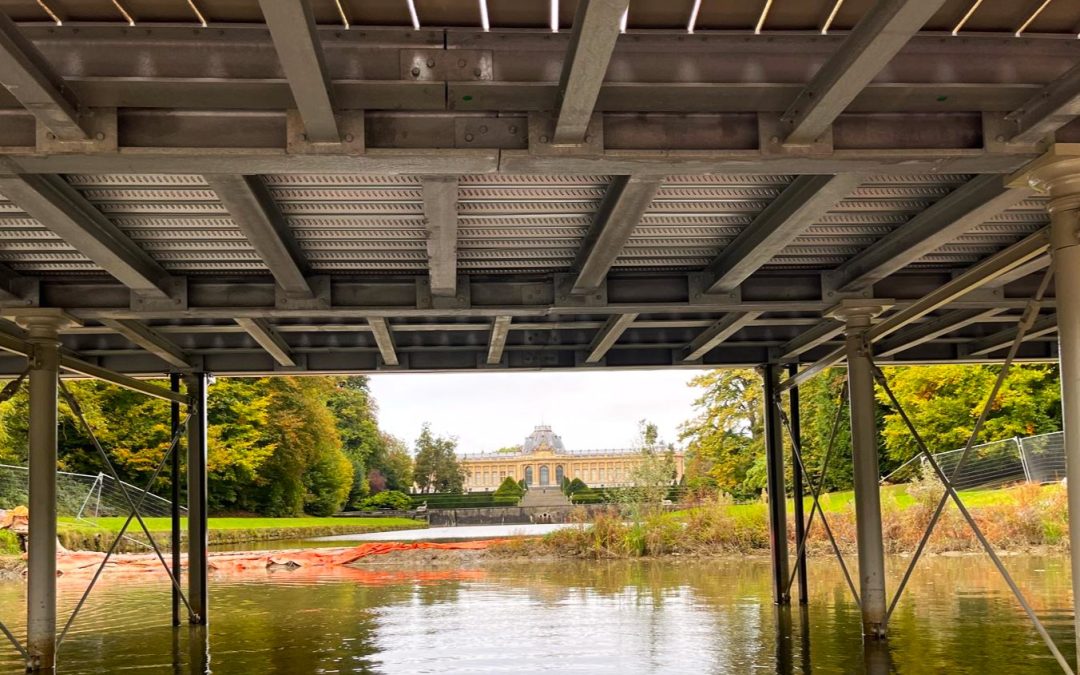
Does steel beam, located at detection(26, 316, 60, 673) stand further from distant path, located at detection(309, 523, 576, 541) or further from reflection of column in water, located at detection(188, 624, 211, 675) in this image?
distant path, located at detection(309, 523, 576, 541)

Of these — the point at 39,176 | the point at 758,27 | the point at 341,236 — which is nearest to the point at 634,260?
the point at 341,236

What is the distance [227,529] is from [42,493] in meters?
30.7

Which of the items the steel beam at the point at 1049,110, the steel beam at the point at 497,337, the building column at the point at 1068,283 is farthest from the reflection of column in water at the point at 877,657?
the steel beam at the point at 1049,110

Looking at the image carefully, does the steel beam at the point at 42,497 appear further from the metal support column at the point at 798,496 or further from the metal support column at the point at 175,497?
the metal support column at the point at 798,496

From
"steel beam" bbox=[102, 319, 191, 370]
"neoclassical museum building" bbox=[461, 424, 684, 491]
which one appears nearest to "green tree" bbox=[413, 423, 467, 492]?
"neoclassical museum building" bbox=[461, 424, 684, 491]

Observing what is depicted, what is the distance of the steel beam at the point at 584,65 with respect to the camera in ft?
18.7

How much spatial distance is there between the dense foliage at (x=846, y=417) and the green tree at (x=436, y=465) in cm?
3178

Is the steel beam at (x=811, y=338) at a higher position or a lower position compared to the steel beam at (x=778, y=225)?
lower

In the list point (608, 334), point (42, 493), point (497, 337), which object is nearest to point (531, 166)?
point (497, 337)

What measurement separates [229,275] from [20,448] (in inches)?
1324

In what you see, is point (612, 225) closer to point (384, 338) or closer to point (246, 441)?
point (384, 338)

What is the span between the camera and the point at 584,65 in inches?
245

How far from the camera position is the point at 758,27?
691 centimetres

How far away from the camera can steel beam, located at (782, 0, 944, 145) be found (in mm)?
5805
